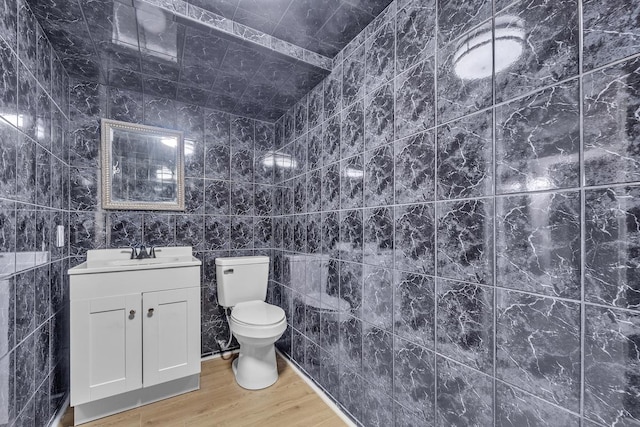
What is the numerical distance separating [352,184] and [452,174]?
0.69 m

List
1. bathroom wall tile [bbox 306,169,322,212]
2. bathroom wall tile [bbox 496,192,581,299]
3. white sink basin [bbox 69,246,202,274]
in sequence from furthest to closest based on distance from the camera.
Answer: bathroom wall tile [bbox 306,169,322,212] < white sink basin [bbox 69,246,202,274] < bathroom wall tile [bbox 496,192,581,299]

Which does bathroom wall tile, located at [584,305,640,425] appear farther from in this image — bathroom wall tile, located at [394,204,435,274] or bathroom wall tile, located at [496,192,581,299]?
bathroom wall tile, located at [394,204,435,274]

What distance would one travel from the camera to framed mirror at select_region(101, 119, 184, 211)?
215 centimetres

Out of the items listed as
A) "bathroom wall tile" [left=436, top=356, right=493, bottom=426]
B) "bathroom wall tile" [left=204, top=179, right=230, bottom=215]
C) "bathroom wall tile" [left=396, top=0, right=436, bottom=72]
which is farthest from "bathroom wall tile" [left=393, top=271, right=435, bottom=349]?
"bathroom wall tile" [left=204, top=179, right=230, bottom=215]

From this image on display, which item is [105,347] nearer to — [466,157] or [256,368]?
[256,368]

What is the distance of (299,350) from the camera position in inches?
89.4

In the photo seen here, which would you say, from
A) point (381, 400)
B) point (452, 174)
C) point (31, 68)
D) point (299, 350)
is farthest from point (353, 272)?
point (31, 68)

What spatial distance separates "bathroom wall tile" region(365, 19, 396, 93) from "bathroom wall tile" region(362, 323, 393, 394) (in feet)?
4.47

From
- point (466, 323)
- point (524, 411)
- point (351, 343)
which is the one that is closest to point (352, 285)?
point (351, 343)

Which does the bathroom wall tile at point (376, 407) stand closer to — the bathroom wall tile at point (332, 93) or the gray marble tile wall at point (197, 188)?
the gray marble tile wall at point (197, 188)

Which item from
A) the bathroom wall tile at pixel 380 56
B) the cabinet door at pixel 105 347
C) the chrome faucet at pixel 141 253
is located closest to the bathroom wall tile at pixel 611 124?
the bathroom wall tile at pixel 380 56

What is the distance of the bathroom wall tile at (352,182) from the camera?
167 cm

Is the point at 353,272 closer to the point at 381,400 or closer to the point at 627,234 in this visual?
the point at 381,400

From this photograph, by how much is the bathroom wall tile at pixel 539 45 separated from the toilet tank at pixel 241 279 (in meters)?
2.08
